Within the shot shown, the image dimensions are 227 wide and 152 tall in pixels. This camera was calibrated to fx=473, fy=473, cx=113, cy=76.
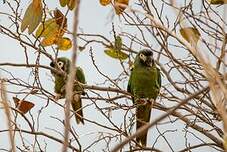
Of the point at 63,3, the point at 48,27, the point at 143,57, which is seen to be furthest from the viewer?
the point at 143,57

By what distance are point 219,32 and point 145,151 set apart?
2.06 feet

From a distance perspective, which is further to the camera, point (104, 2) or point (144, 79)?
point (144, 79)

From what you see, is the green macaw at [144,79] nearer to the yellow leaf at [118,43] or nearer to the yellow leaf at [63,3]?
the yellow leaf at [118,43]

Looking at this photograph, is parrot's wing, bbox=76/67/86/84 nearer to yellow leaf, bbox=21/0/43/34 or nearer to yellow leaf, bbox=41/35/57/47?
yellow leaf, bbox=41/35/57/47

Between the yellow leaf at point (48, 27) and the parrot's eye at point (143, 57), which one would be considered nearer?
the yellow leaf at point (48, 27)

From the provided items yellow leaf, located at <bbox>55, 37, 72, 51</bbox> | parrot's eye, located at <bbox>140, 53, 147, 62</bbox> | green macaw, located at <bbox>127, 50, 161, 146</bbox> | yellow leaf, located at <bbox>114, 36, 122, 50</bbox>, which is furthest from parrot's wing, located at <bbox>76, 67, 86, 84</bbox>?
yellow leaf, located at <bbox>55, 37, 72, 51</bbox>

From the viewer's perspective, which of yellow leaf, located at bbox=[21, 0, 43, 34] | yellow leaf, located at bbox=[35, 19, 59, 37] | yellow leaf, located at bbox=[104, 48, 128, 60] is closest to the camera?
yellow leaf, located at bbox=[21, 0, 43, 34]

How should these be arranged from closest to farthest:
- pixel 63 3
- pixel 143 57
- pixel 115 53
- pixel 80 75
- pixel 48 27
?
pixel 63 3, pixel 48 27, pixel 115 53, pixel 143 57, pixel 80 75

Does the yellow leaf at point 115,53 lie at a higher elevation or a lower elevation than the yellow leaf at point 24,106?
higher

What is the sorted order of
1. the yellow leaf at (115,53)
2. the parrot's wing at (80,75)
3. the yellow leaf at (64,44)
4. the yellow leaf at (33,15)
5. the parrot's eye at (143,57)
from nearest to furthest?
the yellow leaf at (33,15) < the yellow leaf at (64,44) < the yellow leaf at (115,53) < the parrot's eye at (143,57) < the parrot's wing at (80,75)

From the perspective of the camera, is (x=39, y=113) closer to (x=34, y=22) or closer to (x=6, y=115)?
(x=34, y=22)

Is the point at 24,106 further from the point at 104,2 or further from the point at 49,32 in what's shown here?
the point at 104,2

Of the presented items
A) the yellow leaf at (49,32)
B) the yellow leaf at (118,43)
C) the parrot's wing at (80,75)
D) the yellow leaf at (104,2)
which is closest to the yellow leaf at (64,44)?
the yellow leaf at (49,32)

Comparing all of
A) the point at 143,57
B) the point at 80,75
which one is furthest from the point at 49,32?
the point at 80,75
